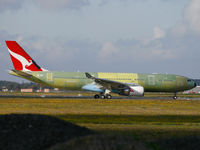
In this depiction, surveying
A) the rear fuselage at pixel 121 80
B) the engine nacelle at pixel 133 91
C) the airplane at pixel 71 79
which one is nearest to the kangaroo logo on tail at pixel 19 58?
the airplane at pixel 71 79

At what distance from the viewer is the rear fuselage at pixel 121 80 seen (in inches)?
1987

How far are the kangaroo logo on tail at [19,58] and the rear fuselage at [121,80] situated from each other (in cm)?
133

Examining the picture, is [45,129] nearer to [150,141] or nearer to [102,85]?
[150,141]

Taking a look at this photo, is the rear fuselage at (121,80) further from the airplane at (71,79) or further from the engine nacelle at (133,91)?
the engine nacelle at (133,91)

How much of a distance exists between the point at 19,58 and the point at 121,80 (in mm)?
15798

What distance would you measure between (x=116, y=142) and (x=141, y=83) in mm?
44201

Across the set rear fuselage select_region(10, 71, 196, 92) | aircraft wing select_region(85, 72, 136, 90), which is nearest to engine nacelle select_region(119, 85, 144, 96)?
aircraft wing select_region(85, 72, 136, 90)

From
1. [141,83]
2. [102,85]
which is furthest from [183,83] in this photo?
[102,85]

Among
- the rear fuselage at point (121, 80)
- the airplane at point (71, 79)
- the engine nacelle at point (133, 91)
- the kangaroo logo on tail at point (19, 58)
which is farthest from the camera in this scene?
the kangaroo logo on tail at point (19, 58)

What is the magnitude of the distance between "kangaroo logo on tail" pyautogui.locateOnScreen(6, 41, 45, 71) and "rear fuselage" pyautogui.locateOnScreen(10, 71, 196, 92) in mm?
1327

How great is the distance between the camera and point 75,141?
30.6ft

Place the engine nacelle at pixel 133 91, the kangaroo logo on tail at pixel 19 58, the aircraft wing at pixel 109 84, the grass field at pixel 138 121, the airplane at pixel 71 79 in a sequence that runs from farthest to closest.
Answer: the kangaroo logo on tail at pixel 19 58
the airplane at pixel 71 79
the engine nacelle at pixel 133 91
the aircraft wing at pixel 109 84
the grass field at pixel 138 121

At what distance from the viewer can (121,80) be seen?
53.0 metres

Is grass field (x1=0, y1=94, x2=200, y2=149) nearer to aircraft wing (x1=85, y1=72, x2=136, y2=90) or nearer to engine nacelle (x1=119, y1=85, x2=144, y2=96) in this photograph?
aircraft wing (x1=85, y1=72, x2=136, y2=90)
